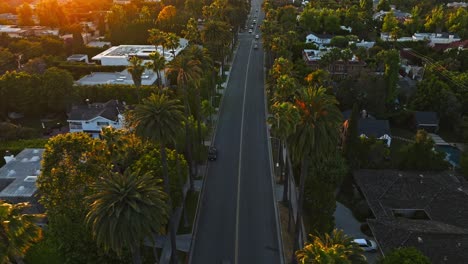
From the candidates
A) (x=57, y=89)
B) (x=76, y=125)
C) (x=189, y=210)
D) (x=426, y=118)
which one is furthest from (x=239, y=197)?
(x=57, y=89)

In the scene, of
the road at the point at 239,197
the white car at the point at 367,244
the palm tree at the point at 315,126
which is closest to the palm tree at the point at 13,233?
the road at the point at 239,197

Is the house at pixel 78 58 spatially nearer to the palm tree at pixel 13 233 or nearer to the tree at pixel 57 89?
the tree at pixel 57 89

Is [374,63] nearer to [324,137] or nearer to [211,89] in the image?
[211,89]

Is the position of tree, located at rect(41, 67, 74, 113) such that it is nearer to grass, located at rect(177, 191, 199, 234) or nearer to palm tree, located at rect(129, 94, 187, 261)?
grass, located at rect(177, 191, 199, 234)

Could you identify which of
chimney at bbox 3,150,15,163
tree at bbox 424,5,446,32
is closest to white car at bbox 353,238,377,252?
chimney at bbox 3,150,15,163

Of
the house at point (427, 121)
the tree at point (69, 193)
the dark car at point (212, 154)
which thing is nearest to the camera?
the tree at point (69, 193)

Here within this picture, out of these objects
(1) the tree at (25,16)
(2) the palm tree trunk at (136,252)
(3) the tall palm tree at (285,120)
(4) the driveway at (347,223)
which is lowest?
(4) the driveway at (347,223)

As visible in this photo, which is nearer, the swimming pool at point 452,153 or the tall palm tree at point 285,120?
the tall palm tree at point 285,120
